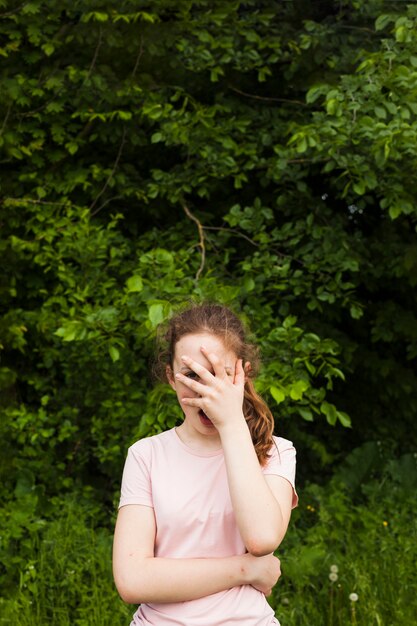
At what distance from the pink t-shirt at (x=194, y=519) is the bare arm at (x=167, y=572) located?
31 mm

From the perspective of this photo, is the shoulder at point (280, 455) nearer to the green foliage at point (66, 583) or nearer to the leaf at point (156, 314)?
the leaf at point (156, 314)

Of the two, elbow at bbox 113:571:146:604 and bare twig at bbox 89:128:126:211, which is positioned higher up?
elbow at bbox 113:571:146:604

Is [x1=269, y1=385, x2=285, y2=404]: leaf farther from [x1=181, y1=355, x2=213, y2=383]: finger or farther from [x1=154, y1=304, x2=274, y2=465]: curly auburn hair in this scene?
[x1=181, y1=355, x2=213, y2=383]: finger

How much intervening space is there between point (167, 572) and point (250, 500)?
26 cm

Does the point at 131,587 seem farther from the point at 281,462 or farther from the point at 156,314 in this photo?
the point at 156,314

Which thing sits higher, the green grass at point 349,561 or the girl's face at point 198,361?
the girl's face at point 198,361

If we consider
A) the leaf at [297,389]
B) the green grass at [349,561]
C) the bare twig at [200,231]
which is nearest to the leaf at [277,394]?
the leaf at [297,389]

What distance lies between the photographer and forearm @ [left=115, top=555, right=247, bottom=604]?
6.08 ft

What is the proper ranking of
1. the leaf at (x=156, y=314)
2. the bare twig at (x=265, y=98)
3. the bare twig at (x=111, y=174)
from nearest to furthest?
1. the leaf at (x=156, y=314)
2. the bare twig at (x=111, y=174)
3. the bare twig at (x=265, y=98)

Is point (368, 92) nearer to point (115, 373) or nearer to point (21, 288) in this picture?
point (115, 373)

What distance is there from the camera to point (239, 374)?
192cm

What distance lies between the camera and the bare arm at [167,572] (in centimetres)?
186

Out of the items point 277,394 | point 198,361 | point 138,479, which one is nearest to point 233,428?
point 198,361

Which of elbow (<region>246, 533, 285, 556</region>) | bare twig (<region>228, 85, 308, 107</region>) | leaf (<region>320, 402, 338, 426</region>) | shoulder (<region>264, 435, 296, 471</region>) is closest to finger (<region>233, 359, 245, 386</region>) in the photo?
shoulder (<region>264, 435, 296, 471</region>)
